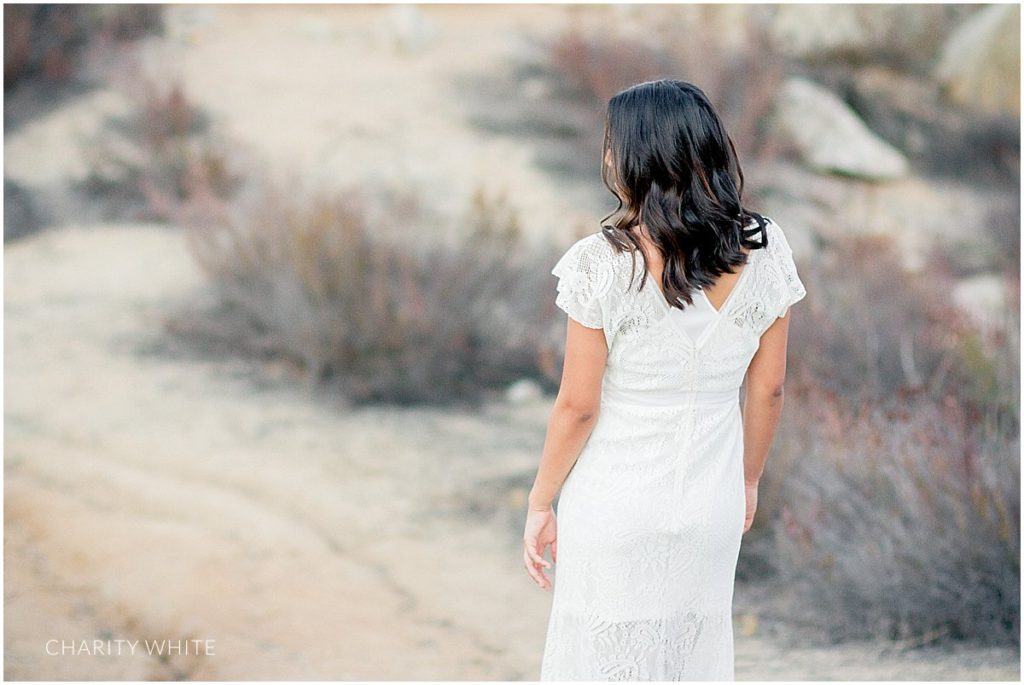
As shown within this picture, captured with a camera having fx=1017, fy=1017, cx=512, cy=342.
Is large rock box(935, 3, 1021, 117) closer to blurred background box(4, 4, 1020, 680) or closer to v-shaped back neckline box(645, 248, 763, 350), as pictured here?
blurred background box(4, 4, 1020, 680)

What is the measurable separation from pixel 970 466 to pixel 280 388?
3.47 metres

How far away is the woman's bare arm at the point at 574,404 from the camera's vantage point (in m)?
1.96

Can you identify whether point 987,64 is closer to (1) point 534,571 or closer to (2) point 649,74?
(2) point 649,74

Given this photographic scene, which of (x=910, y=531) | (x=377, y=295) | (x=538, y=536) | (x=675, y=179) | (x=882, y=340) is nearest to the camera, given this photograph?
(x=675, y=179)

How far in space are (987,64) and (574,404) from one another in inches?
355

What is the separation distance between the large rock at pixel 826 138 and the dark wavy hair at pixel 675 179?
7532 millimetres

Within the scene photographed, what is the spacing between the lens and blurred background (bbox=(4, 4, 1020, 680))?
130 inches

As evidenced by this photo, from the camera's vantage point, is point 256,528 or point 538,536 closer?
point 538,536

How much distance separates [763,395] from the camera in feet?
7.13

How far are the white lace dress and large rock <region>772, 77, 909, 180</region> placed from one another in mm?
7463

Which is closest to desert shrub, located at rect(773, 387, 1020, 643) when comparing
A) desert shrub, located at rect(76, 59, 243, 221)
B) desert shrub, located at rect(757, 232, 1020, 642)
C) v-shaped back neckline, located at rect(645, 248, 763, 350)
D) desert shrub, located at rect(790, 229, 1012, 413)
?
desert shrub, located at rect(757, 232, 1020, 642)

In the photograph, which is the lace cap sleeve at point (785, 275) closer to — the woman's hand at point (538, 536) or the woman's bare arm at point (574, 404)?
the woman's bare arm at point (574, 404)

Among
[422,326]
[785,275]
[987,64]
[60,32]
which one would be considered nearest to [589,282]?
[785,275]

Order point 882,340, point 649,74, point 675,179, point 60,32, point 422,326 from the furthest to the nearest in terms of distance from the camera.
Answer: point 60,32, point 649,74, point 422,326, point 882,340, point 675,179
